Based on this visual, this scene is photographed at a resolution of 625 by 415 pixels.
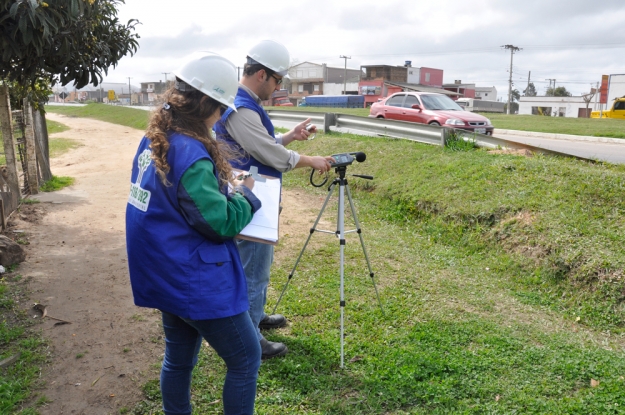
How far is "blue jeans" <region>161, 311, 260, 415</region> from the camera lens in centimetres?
232

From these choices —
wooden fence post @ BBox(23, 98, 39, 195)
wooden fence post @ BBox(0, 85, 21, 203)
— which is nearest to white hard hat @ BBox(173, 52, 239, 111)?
wooden fence post @ BBox(0, 85, 21, 203)

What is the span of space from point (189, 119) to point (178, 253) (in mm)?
574

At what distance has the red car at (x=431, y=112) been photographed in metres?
13.1

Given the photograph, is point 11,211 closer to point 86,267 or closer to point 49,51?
point 86,267

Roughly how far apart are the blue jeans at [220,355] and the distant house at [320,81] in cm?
6852

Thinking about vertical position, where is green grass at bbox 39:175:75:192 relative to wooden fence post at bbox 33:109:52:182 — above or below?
below

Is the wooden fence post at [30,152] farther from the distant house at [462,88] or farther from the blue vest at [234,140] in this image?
the distant house at [462,88]

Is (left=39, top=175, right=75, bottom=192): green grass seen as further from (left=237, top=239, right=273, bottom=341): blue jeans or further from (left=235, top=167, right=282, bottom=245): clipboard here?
(left=235, top=167, right=282, bottom=245): clipboard

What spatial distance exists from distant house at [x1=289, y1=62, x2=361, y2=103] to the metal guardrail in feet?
188

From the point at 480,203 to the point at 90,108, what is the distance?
4260 centimetres

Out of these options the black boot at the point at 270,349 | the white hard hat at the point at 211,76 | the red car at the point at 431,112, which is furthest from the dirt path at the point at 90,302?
Result: the red car at the point at 431,112

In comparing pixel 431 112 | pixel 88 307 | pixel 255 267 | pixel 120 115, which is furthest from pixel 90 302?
pixel 120 115

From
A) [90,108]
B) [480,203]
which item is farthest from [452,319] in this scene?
[90,108]

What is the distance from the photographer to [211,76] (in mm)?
2312
